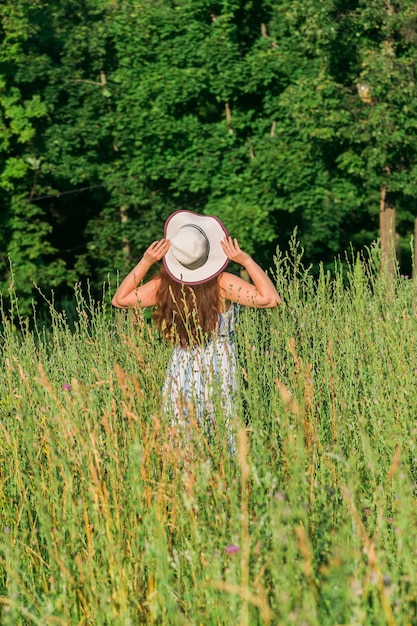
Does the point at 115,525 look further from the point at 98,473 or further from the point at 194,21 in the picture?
the point at 194,21

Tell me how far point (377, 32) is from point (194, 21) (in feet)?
13.0

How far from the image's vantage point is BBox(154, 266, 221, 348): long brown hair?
457cm

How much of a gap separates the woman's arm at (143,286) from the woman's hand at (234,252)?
0.29 meters

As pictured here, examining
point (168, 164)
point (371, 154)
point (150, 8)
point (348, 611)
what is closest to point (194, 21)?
point (150, 8)

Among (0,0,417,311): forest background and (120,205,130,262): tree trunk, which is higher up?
(0,0,417,311): forest background

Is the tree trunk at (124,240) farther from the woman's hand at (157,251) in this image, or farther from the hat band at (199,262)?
the hat band at (199,262)

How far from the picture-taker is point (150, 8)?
21.5m

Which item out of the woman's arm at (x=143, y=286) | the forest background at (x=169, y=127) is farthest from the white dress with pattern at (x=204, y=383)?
the forest background at (x=169, y=127)

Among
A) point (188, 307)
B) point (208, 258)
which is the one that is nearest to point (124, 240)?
point (208, 258)

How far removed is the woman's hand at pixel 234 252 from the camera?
185 inches

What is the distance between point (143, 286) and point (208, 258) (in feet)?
1.15

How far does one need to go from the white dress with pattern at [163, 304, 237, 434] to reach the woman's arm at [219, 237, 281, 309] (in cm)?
10

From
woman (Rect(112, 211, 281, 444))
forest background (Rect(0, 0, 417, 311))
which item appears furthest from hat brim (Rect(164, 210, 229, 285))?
forest background (Rect(0, 0, 417, 311))

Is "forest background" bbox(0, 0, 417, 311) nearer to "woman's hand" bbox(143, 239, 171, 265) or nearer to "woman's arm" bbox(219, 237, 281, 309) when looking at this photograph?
"woman's hand" bbox(143, 239, 171, 265)
